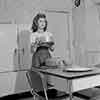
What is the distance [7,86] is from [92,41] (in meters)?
2.43

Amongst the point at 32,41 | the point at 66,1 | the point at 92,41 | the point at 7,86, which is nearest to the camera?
the point at 32,41

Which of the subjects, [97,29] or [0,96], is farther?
[97,29]

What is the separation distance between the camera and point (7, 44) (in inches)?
120

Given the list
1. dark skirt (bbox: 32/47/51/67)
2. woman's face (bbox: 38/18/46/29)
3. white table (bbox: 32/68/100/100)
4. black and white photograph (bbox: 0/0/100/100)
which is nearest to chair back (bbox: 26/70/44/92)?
black and white photograph (bbox: 0/0/100/100)

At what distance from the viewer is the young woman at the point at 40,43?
8.76ft

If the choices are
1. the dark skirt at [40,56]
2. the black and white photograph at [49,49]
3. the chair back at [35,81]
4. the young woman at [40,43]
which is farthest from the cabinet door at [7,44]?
the chair back at [35,81]

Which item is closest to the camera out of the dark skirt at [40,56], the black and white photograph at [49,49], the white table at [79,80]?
the white table at [79,80]

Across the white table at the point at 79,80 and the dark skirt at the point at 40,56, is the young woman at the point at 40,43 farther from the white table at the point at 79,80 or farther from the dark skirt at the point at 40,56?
the white table at the point at 79,80

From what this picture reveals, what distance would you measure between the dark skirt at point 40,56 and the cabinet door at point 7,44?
61cm

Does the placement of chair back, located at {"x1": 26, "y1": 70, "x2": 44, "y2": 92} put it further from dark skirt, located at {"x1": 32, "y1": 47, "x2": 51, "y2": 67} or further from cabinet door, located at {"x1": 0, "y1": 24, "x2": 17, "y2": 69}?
cabinet door, located at {"x1": 0, "y1": 24, "x2": 17, "y2": 69}

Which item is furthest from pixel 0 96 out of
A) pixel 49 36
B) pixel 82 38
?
pixel 82 38

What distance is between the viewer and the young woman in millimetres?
2670

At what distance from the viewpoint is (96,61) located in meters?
4.21

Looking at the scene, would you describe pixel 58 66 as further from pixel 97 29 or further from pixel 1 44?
pixel 97 29
